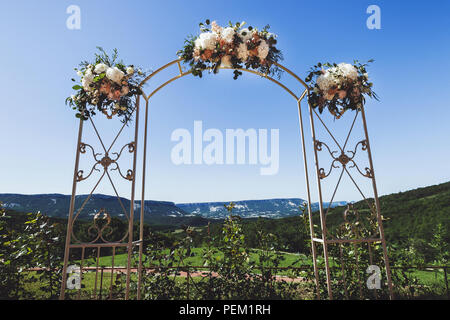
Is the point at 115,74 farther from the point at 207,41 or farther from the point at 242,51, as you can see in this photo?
the point at 242,51

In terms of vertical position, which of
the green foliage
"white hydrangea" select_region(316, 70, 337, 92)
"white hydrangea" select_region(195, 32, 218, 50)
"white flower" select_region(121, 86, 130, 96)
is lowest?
the green foliage

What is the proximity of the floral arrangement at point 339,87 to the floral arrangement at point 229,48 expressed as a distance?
1.73 ft

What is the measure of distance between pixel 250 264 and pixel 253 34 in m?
2.47

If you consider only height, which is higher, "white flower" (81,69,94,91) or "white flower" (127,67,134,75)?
"white flower" (127,67,134,75)

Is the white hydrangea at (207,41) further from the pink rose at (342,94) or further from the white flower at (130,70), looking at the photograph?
the pink rose at (342,94)

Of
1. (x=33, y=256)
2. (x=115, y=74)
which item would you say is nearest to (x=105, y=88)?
(x=115, y=74)

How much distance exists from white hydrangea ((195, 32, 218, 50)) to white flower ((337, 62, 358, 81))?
1.22 m

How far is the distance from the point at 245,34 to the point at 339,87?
39.6 inches

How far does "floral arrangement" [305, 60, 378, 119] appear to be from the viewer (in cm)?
217

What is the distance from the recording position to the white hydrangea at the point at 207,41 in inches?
82.0

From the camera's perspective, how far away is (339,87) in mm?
2166

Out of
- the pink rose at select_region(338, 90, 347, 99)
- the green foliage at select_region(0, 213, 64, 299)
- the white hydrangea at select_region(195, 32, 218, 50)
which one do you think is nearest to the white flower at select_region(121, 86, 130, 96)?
the white hydrangea at select_region(195, 32, 218, 50)

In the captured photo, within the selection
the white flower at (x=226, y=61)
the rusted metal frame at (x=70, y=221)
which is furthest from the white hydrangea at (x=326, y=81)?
the rusted metal frame at (x=70, y=221)

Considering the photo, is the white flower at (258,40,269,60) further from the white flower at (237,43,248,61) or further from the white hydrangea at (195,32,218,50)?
the white hydrangea at (195,32,218,50)
